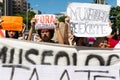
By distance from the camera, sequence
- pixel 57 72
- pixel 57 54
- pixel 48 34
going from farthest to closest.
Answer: pixel 48 34, pixel 57 54, pixel 57 72

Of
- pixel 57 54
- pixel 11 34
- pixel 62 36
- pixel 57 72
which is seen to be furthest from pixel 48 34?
pixel 57 72

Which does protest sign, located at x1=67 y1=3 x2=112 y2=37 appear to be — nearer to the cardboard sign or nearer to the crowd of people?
the crowd of people

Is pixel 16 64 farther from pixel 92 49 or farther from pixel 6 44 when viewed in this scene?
pixel 92 49

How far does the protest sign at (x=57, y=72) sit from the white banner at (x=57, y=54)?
0.10 m

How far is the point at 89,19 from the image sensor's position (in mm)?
6074

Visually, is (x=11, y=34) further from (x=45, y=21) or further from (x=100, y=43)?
(x=100, y=43)

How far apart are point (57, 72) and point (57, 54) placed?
25cm

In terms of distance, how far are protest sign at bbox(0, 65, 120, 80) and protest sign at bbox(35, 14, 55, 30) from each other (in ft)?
2.23

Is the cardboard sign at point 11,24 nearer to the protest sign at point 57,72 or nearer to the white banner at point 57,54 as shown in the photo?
the white banner at point 57,54

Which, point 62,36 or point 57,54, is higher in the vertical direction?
point 62,36

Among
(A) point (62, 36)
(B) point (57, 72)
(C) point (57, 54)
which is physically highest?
(A) point (62, 36)

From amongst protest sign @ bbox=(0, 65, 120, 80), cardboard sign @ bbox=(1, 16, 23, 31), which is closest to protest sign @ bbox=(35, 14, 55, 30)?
cardboard sign @ bbox=(1, 16, 23, 31)

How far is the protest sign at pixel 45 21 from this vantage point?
634 cm

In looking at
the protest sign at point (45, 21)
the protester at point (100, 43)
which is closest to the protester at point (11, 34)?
the protest sign at point (45, 21)
